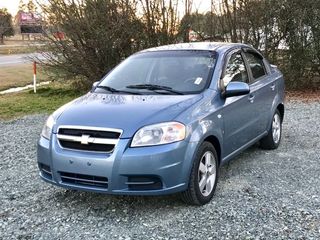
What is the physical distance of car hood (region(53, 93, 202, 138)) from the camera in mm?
4395

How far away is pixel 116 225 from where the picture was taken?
4.34 meters

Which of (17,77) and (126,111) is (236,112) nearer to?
(126,111)

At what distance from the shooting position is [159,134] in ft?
14.3

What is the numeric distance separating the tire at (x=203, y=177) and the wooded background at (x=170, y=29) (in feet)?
28.9

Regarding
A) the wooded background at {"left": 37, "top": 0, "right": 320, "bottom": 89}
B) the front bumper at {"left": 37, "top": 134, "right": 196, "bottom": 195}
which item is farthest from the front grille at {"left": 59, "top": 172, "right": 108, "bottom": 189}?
the wooded background at {"left": 37, "top": 0, "right": 320, "bottom": 89}

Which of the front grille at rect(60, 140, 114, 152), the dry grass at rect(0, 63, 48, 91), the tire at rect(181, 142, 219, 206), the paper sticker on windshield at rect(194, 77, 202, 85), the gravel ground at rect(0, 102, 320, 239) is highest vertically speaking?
the paper sticker on windshield at rect(194, 77, 202, 85)

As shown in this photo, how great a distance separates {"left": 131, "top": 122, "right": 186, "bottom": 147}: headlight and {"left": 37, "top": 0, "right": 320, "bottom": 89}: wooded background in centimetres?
908

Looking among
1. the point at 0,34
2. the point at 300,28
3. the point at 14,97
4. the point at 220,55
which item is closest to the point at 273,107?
the point at 220,55

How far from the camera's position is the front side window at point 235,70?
18.2 feet

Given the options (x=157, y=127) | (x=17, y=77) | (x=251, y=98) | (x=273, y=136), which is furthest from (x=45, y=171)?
(x=17, y=77)

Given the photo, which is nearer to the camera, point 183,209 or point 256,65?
point 183,209

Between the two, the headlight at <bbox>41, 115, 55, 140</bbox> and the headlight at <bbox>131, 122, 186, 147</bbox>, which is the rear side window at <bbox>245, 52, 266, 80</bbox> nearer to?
the headlight at <bbox>131, 122, 186, 147</bbox>

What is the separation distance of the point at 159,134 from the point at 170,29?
962 centimetres

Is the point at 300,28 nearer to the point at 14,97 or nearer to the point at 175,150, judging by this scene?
the point at 14,97
